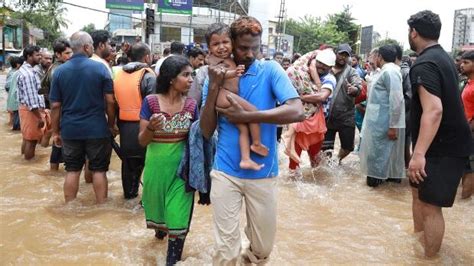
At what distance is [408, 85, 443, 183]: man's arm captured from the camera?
318 cm

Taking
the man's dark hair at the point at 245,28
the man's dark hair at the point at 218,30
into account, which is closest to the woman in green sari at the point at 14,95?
the man's dark hair at the point at 218,30

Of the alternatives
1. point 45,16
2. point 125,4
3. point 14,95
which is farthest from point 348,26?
point 14,95

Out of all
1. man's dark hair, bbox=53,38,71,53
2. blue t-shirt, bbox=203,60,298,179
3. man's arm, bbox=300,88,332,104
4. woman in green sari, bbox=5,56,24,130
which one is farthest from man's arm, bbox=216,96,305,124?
woman in green sari, bbox=5,56,24,130

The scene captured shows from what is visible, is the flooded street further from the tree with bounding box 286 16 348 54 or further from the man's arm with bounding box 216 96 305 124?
the tree with bounding box 286 16 348 54

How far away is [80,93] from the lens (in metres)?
4.57

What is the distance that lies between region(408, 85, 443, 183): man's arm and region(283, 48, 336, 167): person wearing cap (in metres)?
2.28

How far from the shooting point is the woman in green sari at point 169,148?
133 inches

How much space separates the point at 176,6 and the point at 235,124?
35.3 metres

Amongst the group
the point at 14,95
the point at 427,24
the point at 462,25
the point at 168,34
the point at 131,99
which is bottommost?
the point at 14,95

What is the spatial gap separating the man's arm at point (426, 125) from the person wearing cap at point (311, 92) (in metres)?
2.28

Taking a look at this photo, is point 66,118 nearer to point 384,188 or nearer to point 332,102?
point 332,102

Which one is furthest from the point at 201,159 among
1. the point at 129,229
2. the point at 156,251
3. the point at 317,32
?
the point at 317,32

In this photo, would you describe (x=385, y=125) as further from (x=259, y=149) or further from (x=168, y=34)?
(x=168, y=34)

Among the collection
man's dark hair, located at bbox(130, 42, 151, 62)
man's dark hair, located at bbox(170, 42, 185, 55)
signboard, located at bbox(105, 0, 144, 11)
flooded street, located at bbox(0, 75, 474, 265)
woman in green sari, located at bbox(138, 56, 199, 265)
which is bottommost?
flooded street, located at bbox(0, 75, 474, 265)
